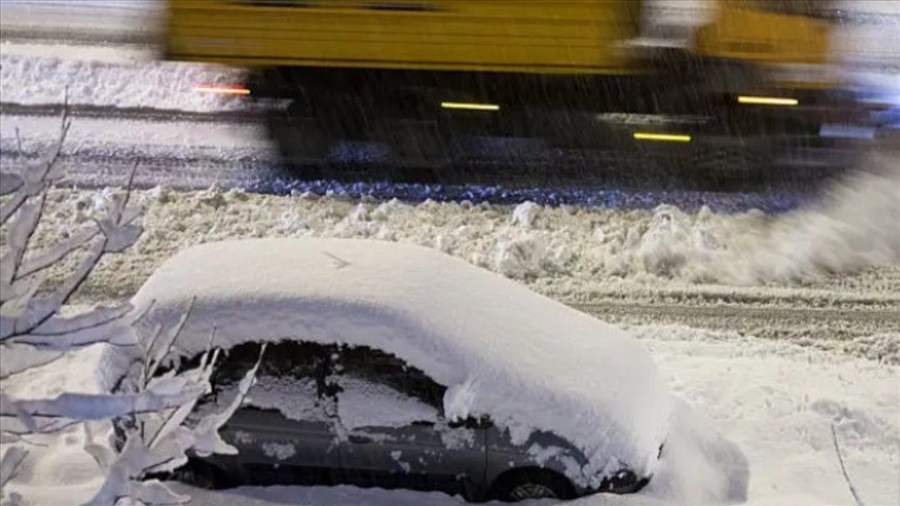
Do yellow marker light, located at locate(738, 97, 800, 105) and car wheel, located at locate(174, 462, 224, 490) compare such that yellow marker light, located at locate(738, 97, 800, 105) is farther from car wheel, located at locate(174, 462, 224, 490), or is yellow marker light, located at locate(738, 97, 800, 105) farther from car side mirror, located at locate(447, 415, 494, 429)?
car wheel, located at locate(174, 462, 224, 490)

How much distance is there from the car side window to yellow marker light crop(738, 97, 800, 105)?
18.0 feet

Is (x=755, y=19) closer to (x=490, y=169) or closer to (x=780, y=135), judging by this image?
(x=780, y=135)

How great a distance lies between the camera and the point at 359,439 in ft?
20.1

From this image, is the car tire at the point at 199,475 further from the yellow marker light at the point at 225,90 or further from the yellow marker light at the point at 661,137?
the yellow marker light at the point at 661,137

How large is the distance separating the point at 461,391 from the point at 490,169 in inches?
199

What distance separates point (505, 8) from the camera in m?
9.76

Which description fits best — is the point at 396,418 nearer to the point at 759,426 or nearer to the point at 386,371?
the point at 386,371

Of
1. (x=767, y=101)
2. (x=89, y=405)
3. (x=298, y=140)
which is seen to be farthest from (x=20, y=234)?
(x=767, y=101)

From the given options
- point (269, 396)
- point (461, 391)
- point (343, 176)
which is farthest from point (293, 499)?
point (343, 176)

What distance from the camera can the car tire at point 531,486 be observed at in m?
6.18

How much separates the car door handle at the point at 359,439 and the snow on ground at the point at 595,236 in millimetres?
3335

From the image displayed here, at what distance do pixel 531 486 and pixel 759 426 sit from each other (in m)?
1.99

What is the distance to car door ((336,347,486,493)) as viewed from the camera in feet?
20.0


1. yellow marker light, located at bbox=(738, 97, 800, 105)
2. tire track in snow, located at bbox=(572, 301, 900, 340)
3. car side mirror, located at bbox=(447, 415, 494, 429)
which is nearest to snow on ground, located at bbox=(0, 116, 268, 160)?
tire track in snow, located at bbox=(572, 301, 900, 340)
